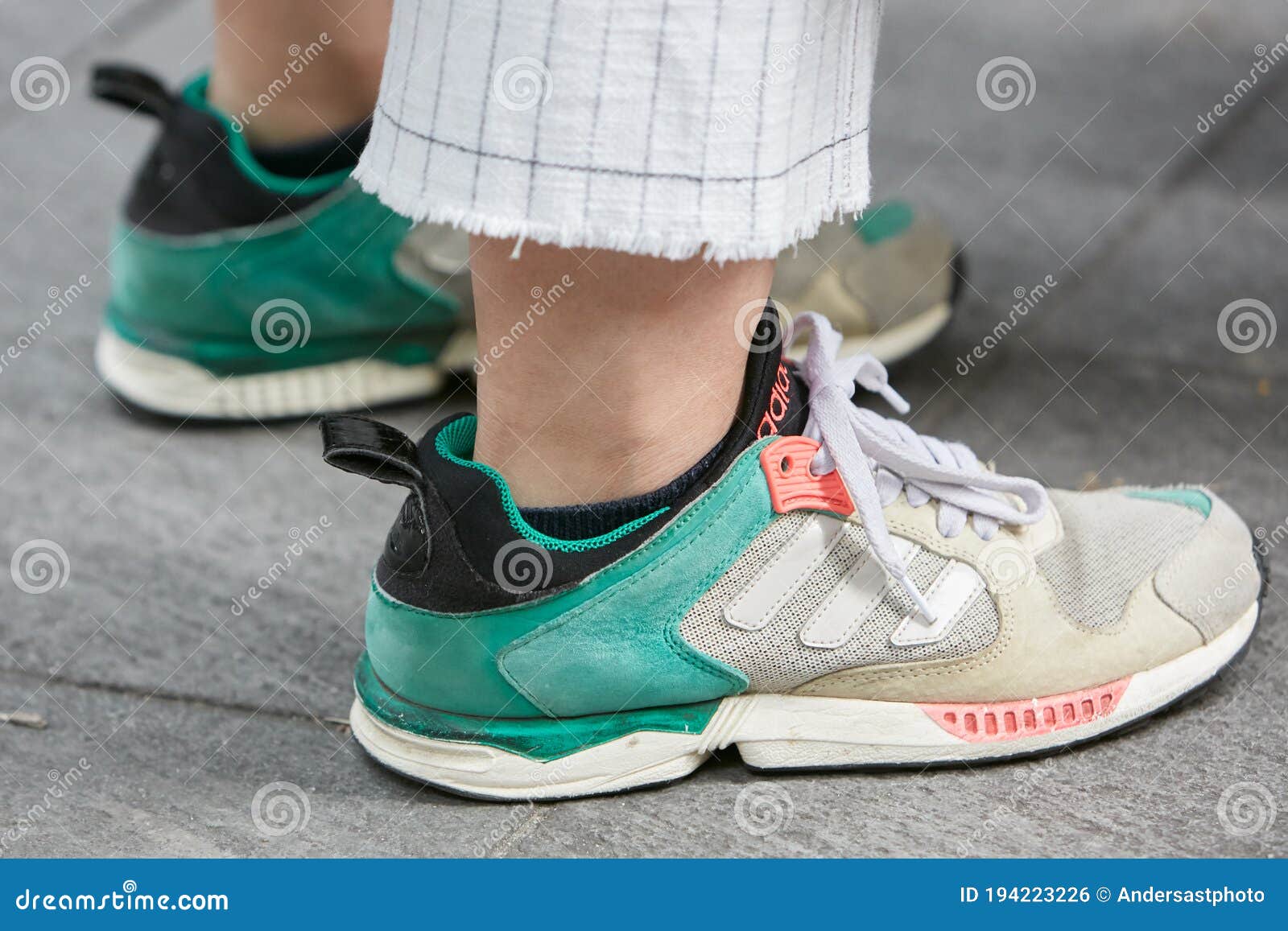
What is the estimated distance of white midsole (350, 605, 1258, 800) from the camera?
119 centimetres

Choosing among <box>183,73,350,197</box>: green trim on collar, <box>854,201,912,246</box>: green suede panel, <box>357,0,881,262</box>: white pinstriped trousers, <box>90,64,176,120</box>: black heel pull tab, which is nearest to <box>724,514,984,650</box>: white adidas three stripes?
<box>357,0,881,262</box>: white pinstriped trousers

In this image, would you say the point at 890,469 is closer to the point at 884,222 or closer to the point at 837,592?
the point at 837,592

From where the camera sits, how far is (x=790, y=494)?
3.78 ft

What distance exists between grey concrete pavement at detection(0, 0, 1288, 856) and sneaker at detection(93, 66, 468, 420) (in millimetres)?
60

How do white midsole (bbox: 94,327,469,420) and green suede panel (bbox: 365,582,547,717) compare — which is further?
white midsole (bbox: 94,327,469,420)

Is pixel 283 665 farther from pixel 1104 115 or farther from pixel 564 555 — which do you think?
pixel 1104 115

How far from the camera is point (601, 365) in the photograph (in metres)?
1.09

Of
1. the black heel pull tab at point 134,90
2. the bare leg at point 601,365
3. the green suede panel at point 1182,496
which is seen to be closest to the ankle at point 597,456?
the bare leg at point 601,365

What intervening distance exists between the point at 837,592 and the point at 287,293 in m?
1.02

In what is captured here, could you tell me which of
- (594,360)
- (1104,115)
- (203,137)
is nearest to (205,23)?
(203,137)

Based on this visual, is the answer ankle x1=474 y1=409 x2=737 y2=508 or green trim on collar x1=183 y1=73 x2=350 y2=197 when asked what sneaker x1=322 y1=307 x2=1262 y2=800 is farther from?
green trim on collar x1=183 y1=73 x2=350 y2=197

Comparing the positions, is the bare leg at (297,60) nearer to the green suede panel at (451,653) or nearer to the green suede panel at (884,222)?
the green suede panel at (884,222)

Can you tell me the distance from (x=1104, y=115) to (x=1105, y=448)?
1.18m

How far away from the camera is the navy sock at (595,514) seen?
3.76 feet
